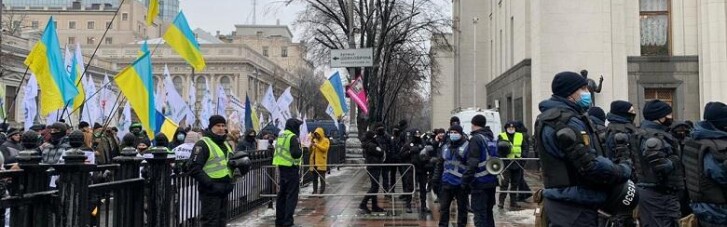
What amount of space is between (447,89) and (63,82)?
60636mm

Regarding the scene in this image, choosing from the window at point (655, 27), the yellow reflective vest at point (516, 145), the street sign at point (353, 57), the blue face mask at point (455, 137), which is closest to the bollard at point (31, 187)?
the blue face mask at point (455, 137)

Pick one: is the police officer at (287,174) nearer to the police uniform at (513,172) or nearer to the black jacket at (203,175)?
the black jacket at (203,175)

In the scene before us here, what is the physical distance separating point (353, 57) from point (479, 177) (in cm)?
959

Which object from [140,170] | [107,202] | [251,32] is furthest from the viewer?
[251,32]

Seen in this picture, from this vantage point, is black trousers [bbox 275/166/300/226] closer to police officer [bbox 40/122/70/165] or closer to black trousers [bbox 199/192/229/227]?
black trousers [bbox 199/192/229/227]

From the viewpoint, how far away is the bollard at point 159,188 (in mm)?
6629

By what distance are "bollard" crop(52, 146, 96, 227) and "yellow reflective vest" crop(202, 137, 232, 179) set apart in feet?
9.90

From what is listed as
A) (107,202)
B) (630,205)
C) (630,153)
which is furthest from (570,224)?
(107,202)

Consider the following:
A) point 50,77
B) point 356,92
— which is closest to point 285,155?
point 50,77

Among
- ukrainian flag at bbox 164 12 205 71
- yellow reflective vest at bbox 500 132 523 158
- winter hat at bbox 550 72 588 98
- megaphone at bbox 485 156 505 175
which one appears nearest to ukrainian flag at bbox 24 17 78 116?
ukrainian flag at bbox 164 12 205 71

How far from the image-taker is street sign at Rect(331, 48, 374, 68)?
17797mm

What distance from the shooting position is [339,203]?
14039 mm

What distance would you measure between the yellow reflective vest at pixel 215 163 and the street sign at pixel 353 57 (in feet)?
34.0

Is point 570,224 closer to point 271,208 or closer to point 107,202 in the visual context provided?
point 107,202
